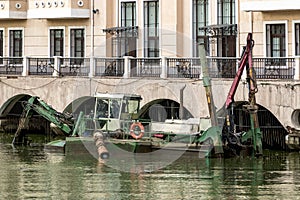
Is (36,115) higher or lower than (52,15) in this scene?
lower


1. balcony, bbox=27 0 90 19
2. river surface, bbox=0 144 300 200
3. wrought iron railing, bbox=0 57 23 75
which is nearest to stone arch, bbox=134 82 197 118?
river surface, bbox=0 144 300 200

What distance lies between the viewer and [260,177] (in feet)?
119

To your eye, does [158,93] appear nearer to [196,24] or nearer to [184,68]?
[184,68]

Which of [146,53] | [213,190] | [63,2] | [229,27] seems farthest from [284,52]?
[213,190]

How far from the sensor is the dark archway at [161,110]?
4703 centimetres

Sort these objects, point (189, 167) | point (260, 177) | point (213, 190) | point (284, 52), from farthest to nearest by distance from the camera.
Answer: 1. point (284, 52)
2. point (189, 167)
3. point (260, 177)
4. point (213, 190)

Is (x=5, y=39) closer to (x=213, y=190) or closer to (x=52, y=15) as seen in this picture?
(x=52, y=15)

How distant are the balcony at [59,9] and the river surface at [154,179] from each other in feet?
34.7

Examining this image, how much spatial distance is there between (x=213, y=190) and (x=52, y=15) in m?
20.0

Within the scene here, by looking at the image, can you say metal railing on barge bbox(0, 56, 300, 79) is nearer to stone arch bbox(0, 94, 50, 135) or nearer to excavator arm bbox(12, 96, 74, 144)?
stone arch bbox(0, 94, 50, 135)

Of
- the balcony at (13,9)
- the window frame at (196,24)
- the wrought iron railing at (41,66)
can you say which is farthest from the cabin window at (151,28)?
the balcony at (13,9)

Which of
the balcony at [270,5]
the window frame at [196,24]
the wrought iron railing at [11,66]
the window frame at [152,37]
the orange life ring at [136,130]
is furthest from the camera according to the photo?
the wrought iron railing at [11,66]

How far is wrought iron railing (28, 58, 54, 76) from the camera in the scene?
50.5 m

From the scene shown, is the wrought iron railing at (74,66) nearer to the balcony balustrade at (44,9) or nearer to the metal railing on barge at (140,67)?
the metal railing on barge at (140,67)
